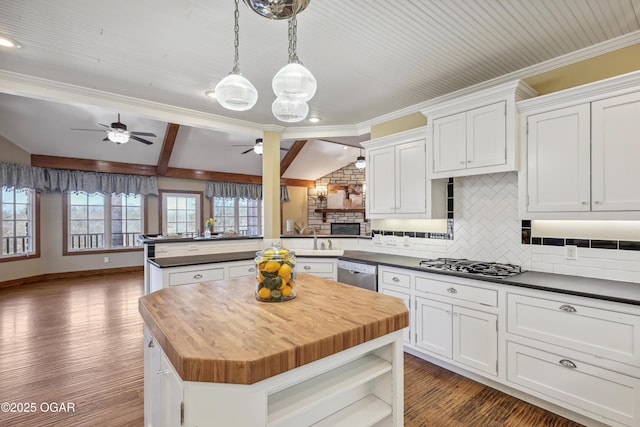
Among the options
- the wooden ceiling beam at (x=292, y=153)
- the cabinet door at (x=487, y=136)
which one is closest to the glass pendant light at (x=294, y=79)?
the cabinet door at (x=487, y=136)

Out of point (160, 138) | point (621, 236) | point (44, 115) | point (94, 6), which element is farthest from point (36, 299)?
point (621, 236)

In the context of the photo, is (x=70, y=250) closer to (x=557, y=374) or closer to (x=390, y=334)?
(x=390, y=334)

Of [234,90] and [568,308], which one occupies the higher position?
[234,90]

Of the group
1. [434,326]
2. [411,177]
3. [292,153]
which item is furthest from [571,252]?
[292,153]

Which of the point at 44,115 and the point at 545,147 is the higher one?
the point at 44,115

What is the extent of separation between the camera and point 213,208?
8.68 meters

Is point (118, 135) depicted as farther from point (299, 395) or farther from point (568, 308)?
point (568, 308)

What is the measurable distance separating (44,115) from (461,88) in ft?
22.4

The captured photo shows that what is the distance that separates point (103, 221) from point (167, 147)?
2461 millimetres

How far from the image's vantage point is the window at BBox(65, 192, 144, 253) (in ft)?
22.9

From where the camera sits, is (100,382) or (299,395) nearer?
(299,395)

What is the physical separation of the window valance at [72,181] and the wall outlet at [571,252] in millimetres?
8048

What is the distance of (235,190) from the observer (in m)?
8.88

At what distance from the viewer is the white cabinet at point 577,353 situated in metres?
1.82
